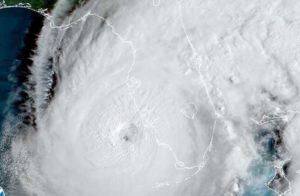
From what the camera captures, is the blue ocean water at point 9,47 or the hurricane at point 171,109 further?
the blue ocean water at point 9,47

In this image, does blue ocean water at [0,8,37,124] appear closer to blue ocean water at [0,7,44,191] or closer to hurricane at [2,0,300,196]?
blue ocean water at [0,7,44,191]

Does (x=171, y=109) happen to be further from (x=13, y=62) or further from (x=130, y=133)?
(x=13, y=62)

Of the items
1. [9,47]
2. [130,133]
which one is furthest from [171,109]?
[9,47]

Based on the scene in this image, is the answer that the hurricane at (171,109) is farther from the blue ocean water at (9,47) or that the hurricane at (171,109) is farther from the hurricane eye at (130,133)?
the blue ocean water at (9,47)

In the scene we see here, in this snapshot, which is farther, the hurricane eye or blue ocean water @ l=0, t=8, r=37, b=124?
blue ocean water @ l=0, t=8, r=37, b=124

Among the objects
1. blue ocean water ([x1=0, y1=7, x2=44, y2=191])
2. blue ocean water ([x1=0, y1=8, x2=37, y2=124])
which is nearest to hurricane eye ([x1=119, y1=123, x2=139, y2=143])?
blue ocean water ([x1=0, y1=7, x2=44, y2=191])

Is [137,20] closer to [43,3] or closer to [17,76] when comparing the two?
[43,3]

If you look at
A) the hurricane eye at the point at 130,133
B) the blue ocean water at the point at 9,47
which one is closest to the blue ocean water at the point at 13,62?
the blue ocean water at the point at 9,47

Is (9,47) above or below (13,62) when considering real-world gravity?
above

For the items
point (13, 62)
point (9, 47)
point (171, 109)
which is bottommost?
point (13, 62)

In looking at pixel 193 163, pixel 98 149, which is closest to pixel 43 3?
pixel 98 149
